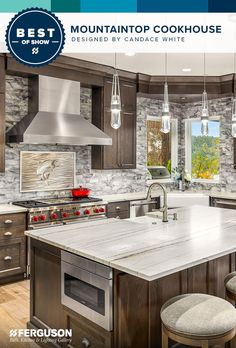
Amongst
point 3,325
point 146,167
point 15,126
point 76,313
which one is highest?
point 15,126

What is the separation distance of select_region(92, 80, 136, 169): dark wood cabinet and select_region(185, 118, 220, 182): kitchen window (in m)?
1.59

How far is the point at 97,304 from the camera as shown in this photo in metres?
2.08

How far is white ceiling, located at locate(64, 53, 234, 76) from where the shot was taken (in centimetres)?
452

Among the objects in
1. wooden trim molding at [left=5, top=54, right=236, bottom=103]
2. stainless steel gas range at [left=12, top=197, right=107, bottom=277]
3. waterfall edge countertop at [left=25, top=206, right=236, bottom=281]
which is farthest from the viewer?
wooden trim molding at [left=5, top=54, right=236, bottom=103]

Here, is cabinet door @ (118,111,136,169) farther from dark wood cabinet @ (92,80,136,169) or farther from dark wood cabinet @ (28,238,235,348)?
dark wood cabinet @ (28,238,235,348)

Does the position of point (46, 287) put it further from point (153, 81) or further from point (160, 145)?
point (160, 145)

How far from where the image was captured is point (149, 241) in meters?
2.35

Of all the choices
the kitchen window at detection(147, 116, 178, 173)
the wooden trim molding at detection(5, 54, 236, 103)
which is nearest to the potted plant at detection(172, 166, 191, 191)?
the kitchen window at detection(147, 116, 178, 173)

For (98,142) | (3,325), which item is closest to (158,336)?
(3,325)

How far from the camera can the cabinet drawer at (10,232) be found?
154 inches

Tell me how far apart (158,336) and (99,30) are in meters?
2.35

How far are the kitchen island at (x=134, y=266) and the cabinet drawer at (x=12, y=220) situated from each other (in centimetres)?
134

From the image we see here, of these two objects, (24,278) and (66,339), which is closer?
(66,339)

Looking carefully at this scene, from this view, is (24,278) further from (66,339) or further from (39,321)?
(66,339)
